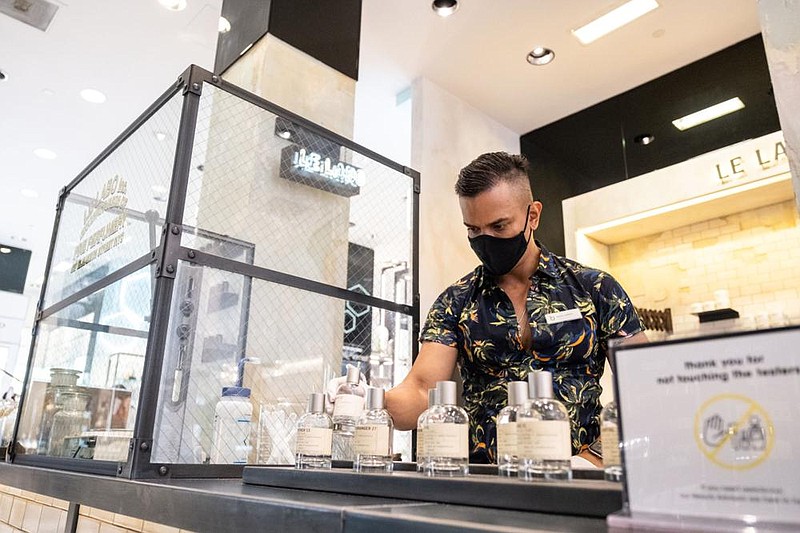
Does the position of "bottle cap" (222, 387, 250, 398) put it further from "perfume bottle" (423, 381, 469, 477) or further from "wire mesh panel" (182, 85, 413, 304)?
"perfume bottle" (423, 381, 469, 477)

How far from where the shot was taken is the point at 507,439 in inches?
30.3

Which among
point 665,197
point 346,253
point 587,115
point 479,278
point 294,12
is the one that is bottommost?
point 479,278

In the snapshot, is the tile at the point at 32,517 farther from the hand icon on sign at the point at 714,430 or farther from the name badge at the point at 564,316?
the hand icon on sign at the point at 714,430

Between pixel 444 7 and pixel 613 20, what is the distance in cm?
90

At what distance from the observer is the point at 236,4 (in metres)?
2.77

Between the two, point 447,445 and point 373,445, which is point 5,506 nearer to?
point 373,445

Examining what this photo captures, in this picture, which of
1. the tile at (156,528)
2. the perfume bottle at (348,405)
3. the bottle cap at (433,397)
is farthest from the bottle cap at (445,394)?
the tile at (156,528)

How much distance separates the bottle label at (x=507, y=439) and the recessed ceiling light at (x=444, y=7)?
2.73 meters

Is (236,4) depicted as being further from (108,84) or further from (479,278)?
(479,278)

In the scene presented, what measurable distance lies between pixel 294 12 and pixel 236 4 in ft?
1.16

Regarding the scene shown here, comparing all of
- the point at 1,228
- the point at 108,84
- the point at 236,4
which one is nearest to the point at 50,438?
the point at 236,4

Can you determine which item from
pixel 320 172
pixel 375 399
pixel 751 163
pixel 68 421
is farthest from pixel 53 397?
pixel 751 163

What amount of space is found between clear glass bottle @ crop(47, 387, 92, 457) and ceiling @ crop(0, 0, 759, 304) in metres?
2.23

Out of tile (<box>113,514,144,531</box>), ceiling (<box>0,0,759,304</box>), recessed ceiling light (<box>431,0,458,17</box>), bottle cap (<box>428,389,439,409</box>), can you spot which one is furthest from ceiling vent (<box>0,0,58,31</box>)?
bottle cap (<box>428,389,439,409</box>)
